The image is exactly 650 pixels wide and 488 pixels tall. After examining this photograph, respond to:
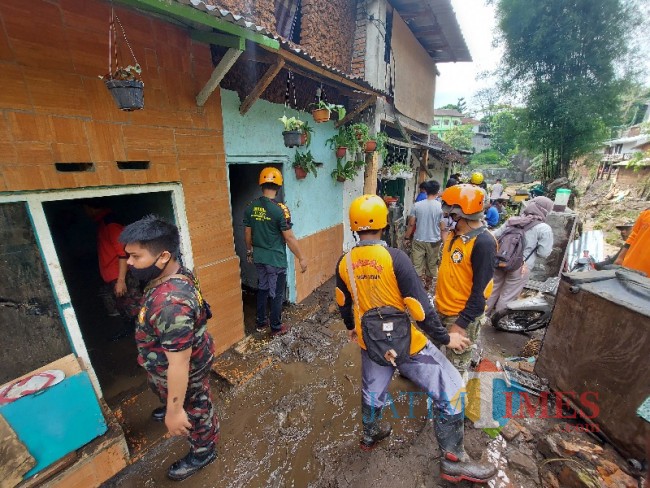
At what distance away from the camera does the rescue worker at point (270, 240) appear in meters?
3.92

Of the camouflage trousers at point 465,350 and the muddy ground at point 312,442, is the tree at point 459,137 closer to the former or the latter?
the muddy ground at point 312,442

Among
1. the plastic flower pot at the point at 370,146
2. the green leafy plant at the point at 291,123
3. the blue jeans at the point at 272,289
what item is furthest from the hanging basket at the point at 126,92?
the plastic flower pot at the point at 370,146

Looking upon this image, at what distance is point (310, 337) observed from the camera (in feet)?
14.5

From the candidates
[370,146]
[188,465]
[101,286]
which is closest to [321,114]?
[370,146]

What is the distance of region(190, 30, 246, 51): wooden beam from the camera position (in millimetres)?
2724

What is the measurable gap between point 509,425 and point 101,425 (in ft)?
12.3

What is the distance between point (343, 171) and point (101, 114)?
13.9 ft

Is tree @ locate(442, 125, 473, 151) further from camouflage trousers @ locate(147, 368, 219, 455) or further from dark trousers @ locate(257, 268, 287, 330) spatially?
camouflage trousers @ locate(147, 368, 219, 455)

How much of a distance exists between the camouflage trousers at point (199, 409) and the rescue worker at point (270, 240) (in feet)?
6.25

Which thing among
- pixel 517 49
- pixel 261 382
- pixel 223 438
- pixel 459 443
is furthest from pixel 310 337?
pixel 517 49

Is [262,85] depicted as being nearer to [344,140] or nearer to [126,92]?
[126,92]

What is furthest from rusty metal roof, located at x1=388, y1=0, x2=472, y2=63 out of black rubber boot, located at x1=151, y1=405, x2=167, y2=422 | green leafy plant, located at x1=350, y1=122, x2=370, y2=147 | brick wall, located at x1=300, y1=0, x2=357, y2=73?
black rubber boot, located at x1=151, y1=405, x2=167, y2=422

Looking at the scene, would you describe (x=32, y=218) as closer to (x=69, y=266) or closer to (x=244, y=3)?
(x=244, y=3)

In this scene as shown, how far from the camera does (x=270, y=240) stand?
4055 mm
